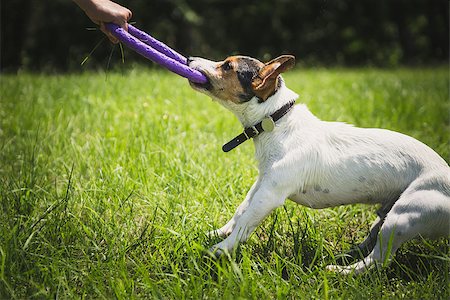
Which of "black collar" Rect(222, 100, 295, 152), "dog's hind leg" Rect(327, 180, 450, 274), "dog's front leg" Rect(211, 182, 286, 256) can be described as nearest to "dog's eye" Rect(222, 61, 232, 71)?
"black collar" Rect(222, 100, 295, 152)

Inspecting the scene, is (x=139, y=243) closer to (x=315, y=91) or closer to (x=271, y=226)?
(x=271, y=226)

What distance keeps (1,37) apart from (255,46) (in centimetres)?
881

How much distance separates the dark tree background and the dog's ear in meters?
10.7

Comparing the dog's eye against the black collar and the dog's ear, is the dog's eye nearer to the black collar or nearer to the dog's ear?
the dog's ear

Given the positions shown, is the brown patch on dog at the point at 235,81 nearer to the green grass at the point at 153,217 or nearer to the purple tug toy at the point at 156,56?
the purple tug toy at the point at 156,56

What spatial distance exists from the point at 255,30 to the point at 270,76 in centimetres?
1632

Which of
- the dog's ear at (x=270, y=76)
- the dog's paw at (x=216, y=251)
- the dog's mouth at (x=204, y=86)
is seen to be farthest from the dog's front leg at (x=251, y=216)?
the dog's mouth at (x=204, y=86)

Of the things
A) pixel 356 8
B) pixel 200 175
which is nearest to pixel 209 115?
pixel 200 175

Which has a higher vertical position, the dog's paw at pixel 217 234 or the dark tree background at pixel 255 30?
the dark tree background at pixel 255 30

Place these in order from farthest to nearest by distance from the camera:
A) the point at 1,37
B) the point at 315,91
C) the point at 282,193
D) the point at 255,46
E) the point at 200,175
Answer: the point at 255,46, the point at 1,37, the point at 315,91, the point at 200,175, the point at 282,193

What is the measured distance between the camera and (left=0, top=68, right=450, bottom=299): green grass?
2572 millimetres

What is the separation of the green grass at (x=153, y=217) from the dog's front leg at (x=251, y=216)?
10 cm

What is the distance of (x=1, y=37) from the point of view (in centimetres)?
1512

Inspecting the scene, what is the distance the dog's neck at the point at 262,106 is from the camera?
3.11 metres
